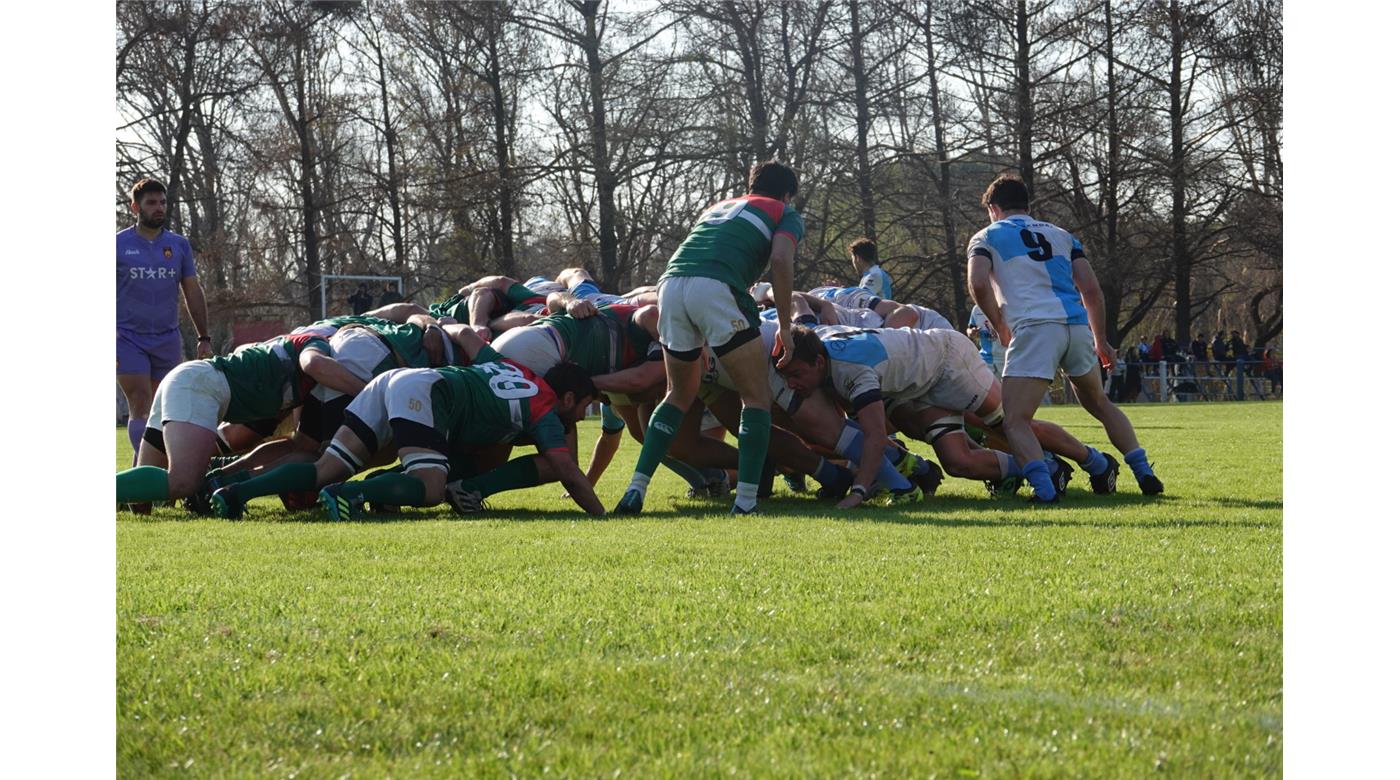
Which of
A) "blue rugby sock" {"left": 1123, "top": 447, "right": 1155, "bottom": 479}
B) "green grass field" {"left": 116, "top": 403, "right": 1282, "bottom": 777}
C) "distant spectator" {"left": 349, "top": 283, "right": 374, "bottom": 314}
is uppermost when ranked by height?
"distant spectator" {"left": 349, "top": 283, "right": 374, "bottom": 314}

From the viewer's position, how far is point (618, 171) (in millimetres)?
30359

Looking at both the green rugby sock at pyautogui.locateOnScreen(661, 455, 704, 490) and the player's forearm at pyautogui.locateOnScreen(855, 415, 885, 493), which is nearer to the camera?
the player's forearm at pyautogui.locateOnScreen(855, 415, 885, 493)

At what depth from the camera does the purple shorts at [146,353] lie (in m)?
9.66

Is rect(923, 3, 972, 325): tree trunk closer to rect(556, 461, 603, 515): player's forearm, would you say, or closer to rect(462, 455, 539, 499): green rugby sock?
rect(462, 455, 539, 499): green rugby sock

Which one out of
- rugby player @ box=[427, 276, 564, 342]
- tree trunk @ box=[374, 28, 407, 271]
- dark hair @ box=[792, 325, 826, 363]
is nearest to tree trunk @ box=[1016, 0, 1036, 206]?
tree trunk @ box=[374, 28, 407, 271]

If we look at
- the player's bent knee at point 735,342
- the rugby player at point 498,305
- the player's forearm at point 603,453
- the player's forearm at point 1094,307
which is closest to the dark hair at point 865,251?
the rugby player at point 498,305

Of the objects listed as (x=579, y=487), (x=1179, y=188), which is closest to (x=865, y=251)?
(x=579, y=487)

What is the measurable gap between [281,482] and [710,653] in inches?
189

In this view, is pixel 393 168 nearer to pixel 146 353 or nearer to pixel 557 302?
pixel 146 353

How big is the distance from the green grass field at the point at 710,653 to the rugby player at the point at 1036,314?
1.78 m

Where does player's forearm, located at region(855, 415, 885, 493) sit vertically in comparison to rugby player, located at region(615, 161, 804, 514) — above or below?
below

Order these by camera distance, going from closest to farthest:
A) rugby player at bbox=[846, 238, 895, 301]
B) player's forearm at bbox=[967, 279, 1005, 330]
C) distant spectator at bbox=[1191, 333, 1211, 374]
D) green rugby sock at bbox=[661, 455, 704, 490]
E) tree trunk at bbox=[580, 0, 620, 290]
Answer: player's forearm at bbox=[967, 279, 1005, 330] → green rugby sock at bbox=[661, 455, 704, 490] → rugby player at bbox=[846, 238, 895, 301] → tree trunk at bbox=[580, 0, 620, 290] → distant spectator at bbox=[1191, 333, 1211, 374]

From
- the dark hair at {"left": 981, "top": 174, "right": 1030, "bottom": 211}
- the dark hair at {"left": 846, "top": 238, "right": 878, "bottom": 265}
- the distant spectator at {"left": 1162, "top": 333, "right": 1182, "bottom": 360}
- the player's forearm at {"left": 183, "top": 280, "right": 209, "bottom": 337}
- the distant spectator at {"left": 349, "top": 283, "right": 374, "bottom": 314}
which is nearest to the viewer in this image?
the dark hair at {"left": 981, "top": 174, "right": 1030, "bottom": 211}

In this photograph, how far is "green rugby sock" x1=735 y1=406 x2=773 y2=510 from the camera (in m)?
7.32
